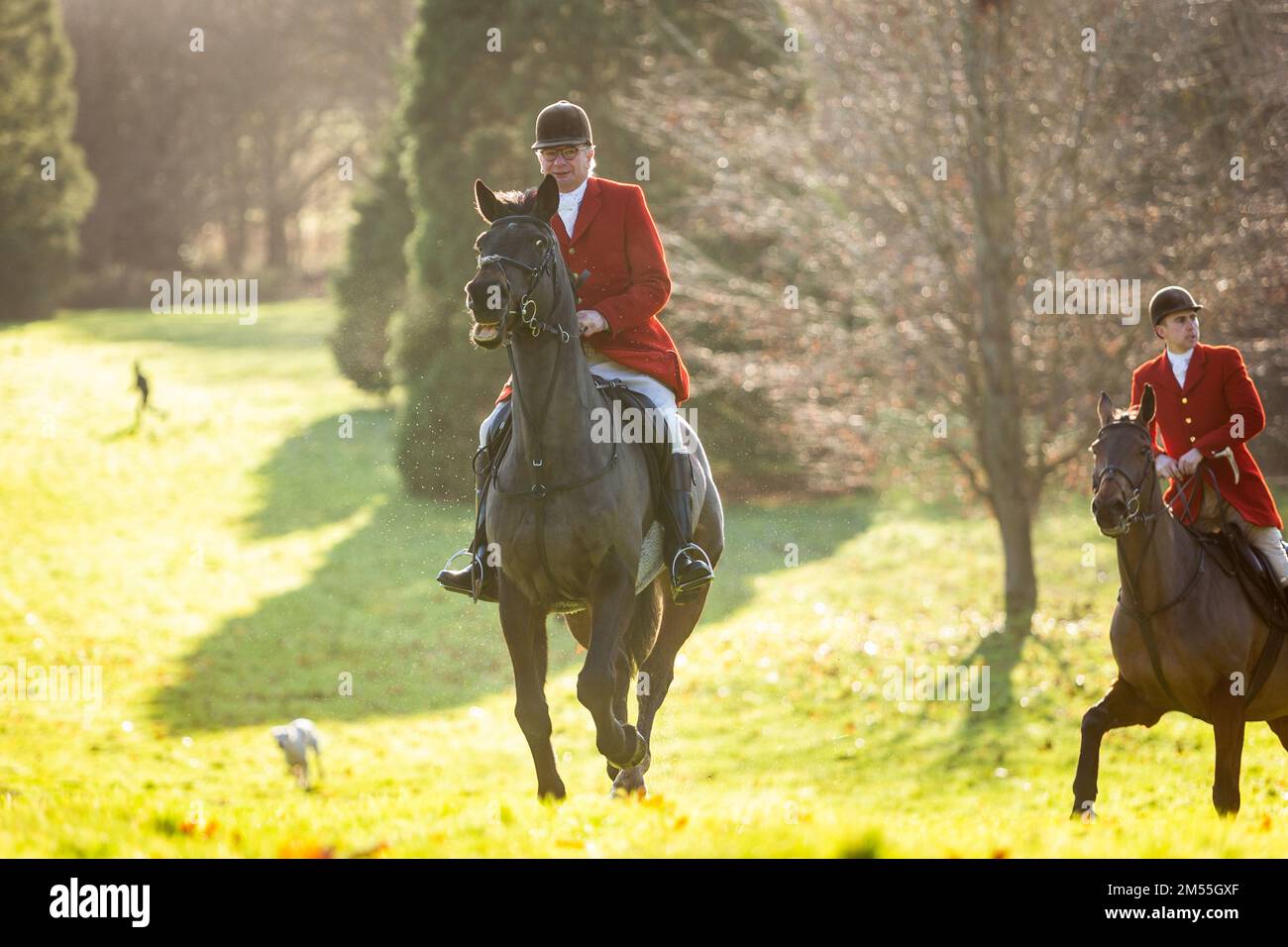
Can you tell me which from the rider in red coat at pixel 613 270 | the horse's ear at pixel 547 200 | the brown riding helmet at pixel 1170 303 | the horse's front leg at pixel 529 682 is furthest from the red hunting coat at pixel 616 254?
the brown riding helmet at pixel 1170 303

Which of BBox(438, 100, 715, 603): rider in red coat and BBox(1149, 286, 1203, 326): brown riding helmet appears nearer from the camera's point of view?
BBox(438, 100, 715, 603): rider in red coat

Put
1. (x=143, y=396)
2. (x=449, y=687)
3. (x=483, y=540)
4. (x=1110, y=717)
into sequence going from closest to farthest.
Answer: (x=483, y=540) → (x=1110, y=717) → (x=449, y=687) → (x=143, y=396)

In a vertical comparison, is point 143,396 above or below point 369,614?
above

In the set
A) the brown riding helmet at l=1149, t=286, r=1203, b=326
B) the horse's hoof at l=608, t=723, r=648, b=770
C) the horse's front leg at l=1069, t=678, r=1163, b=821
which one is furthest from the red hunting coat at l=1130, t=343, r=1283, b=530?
the horse's hoof at l=608, t=723, r=648, b=770

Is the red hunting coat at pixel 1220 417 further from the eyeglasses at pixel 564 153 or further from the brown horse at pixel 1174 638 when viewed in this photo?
the eyeglasses at pixel 564 153

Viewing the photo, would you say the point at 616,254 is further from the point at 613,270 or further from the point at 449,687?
the point at 449,687

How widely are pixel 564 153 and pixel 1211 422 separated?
4.18m

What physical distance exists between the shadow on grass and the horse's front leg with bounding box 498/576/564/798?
19.4ft

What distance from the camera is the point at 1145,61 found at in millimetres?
16250

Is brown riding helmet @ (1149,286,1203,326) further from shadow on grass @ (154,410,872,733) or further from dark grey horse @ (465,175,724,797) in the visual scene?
shadow on grass @ (154,410,872,733)

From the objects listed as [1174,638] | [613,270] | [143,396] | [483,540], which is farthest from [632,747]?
[143,396]

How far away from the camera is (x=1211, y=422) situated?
803cm

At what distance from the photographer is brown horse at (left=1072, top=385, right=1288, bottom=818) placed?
734 centimetres

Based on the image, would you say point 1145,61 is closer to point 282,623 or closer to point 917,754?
point 917,754
